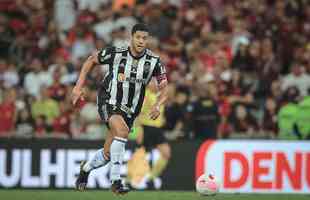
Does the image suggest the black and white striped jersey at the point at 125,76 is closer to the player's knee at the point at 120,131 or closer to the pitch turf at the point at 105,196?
the player's knee at the point at 120,131

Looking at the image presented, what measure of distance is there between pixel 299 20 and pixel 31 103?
21.4 feet

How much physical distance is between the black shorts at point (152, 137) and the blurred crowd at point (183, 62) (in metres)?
0.89

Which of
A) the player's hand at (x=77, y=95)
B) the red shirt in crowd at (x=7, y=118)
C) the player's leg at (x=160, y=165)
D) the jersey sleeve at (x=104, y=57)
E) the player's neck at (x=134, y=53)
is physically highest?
the player's neck at (x=134, y=53)

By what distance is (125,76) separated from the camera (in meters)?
12.4

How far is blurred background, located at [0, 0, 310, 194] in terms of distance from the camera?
17844 mm

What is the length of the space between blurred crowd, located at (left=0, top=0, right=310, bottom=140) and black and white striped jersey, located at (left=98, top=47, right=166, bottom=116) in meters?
5.11

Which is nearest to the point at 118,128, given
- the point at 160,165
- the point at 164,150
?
the point at 164,150

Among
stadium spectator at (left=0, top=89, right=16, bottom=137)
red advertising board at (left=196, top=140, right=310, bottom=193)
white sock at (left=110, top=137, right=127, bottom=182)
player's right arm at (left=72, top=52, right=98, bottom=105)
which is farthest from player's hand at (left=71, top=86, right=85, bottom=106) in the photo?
stadium spectator at (left=0, top=89, right=16, bottom=137)

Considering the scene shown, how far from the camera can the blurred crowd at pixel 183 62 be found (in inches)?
707

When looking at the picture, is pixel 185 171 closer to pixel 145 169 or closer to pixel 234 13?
pixel 145 169

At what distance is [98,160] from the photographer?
12570mm

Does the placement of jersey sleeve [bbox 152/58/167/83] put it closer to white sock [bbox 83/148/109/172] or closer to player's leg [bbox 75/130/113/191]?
player's leg [bbox 75/130/113/191]

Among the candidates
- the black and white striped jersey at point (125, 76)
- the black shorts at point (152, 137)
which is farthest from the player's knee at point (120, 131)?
the black shorts at point (152, 137)

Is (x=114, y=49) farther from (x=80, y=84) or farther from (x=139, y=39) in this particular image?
(x=80, y=84)
